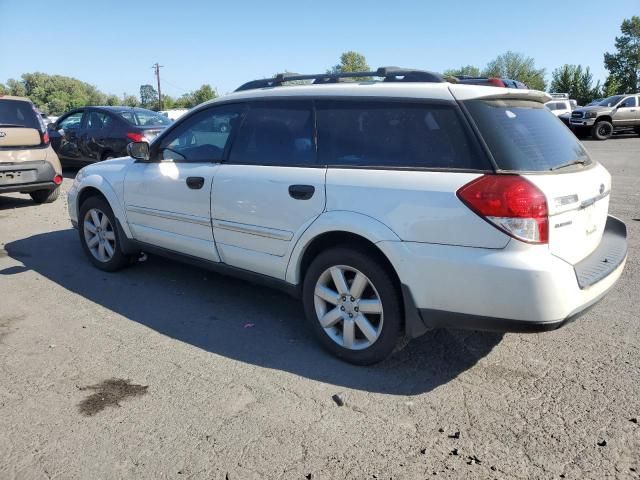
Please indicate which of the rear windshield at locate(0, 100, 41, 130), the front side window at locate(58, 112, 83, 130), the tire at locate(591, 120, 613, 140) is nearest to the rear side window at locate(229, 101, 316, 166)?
the rear windshield at locate(0, 100, 41, 130)

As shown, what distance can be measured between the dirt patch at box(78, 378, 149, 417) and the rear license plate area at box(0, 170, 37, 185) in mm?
6245

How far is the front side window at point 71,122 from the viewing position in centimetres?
1235

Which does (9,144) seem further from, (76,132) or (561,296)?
(561,296)

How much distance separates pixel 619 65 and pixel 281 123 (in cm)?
9021

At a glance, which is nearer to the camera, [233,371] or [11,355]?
[233,371]

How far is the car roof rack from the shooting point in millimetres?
3615

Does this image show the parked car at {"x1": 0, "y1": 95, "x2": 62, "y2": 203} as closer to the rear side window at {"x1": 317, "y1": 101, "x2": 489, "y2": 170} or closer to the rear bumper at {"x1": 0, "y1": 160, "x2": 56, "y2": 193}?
the rear bumper at {"x1": 0, "y1": 160, "x2": 56, "y2": 193}

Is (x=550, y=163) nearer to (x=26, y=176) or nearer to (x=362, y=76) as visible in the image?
(x=362, y=76)

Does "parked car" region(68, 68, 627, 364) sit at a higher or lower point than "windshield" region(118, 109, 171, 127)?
lower

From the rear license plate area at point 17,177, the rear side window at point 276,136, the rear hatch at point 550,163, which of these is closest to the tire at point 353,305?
the rear side window at point 276,136

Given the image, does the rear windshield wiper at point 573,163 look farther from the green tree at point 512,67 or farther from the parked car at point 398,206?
the green tree at point 512,67

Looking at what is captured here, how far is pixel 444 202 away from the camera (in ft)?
9.66

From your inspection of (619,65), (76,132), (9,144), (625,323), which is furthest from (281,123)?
(619,65)

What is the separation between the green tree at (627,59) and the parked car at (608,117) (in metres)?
62.1
